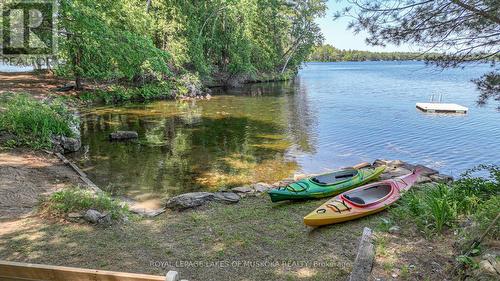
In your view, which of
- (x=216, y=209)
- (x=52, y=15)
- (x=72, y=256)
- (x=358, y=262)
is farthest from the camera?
(x=52, y=15)

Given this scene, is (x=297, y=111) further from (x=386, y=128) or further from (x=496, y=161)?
(x=496, y=161)

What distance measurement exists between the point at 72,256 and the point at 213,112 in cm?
1460

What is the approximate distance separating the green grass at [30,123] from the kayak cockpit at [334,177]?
6817 millimetres

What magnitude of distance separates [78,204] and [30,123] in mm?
5193

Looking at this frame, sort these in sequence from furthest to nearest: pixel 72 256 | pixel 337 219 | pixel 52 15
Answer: pixel 52 15, pixel 337 219, pixel 72 256

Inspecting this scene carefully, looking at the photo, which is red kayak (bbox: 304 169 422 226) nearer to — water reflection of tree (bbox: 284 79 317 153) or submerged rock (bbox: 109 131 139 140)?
water reflection of tree (bbox: 284 79 317 153)

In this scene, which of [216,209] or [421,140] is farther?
[421,140]

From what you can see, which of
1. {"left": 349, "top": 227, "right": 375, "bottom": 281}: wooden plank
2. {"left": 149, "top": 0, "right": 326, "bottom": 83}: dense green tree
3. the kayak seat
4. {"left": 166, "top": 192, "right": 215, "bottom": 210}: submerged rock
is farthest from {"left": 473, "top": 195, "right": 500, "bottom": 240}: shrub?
{"left": 149, "top": 0, "right": 326, "bottom": 83}: dense green tree

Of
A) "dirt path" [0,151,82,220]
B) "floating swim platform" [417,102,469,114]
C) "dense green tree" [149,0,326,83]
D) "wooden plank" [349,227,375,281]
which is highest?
"dense green tree" [149,0,326,83]

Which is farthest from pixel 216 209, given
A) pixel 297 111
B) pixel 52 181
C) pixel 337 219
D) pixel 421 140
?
pixel 297 111

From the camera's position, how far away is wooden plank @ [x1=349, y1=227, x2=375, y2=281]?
335cm

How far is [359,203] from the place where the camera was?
5.38m

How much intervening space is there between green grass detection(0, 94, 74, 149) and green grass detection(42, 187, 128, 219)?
13.4 ft

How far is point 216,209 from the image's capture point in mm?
5754
